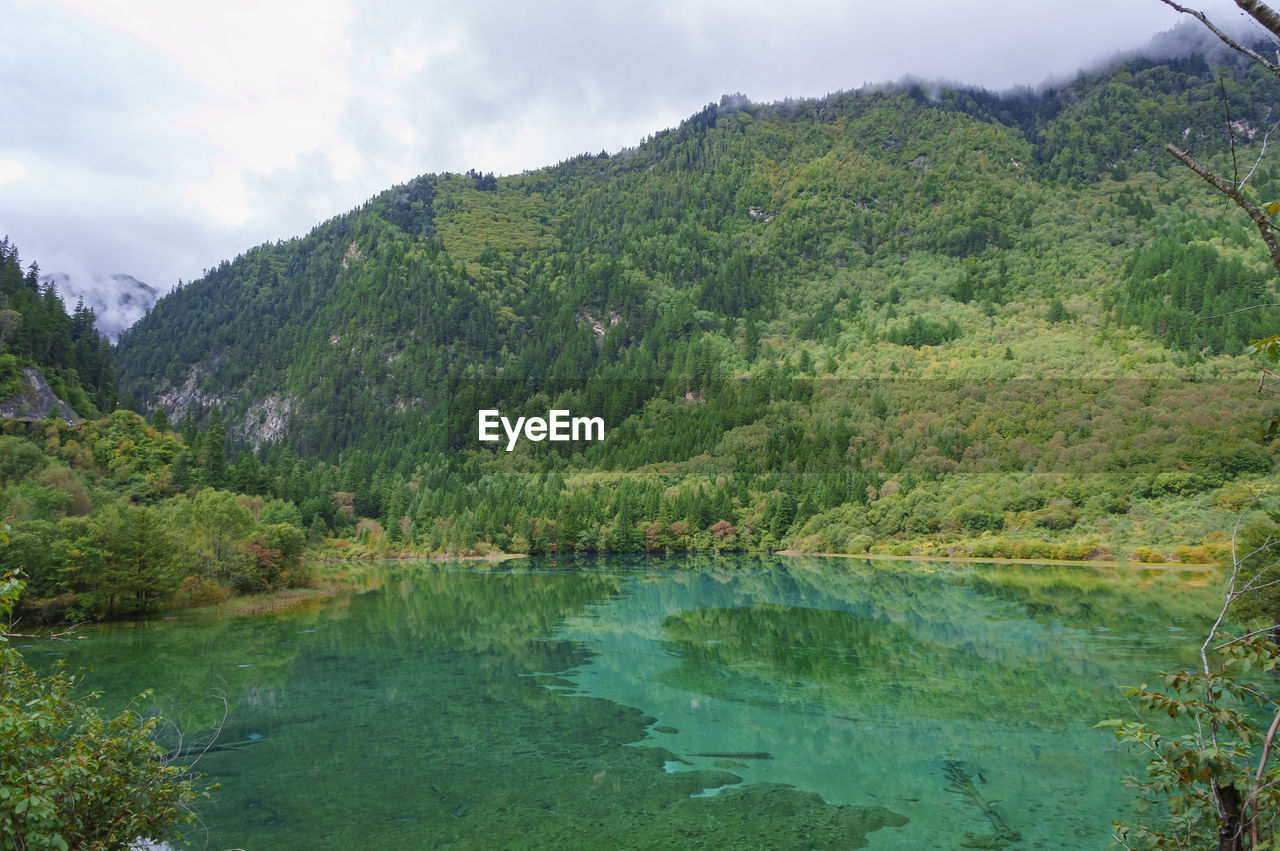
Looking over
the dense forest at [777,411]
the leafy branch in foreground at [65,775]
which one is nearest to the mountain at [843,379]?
the dense forest at [777,411]

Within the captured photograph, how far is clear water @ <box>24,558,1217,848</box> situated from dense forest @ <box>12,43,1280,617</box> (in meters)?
12.7

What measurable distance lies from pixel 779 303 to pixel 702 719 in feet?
591

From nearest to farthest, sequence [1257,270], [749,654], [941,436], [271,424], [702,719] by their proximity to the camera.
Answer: [702,719]
[749,654]
[941,436]
[1257,270]
[271,424]

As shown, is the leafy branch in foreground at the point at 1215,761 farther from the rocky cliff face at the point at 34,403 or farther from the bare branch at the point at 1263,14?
the rocky cliff face at the point at 34,403

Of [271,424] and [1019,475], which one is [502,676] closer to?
[1019,475]

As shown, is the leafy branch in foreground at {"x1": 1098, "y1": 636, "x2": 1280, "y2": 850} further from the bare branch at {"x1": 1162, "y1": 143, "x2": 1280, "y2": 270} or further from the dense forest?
the dense forest

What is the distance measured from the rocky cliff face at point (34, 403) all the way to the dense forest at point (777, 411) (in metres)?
3.09

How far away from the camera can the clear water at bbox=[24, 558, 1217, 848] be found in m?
14.2

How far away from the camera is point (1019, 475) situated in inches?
3511

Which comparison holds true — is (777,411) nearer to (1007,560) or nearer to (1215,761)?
(1007,560)

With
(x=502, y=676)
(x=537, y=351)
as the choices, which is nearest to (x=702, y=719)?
(x=502, y=676)

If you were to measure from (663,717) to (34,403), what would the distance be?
71.4 meters

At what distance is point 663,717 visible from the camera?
72.0ft

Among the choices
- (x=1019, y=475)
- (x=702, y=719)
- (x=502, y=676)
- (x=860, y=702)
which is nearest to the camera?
(x=702, y=719)
